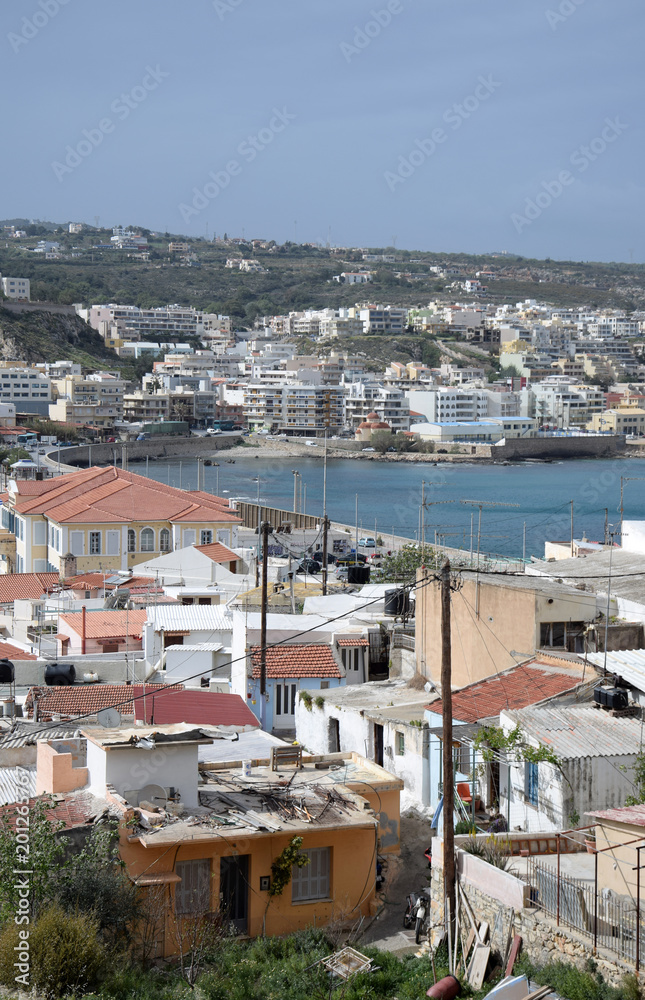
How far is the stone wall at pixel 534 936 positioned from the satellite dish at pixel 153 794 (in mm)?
1376

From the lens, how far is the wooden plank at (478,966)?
4.71 meters

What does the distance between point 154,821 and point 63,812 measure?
16.2 inches

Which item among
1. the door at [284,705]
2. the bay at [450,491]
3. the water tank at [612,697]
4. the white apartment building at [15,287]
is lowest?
the bay at [450,491]

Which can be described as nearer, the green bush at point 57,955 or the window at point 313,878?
the green bush at point 57,955

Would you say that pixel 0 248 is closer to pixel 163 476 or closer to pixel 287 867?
pixel 163 476

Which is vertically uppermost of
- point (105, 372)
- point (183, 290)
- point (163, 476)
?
point (183, 290)

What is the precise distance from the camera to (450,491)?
5372 centimetres

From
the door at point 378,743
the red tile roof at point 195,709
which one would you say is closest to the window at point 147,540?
the red tile roof at point 195,709

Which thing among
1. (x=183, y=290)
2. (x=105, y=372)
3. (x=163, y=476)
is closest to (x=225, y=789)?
(x=163, y=476)

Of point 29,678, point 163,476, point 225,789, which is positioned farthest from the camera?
point 163,476

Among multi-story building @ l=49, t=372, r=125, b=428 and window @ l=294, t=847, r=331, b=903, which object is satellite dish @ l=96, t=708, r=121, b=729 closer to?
window @ l=294, t=847, r=331, b=903

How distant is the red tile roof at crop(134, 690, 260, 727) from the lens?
7693mm

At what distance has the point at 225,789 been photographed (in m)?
6.00

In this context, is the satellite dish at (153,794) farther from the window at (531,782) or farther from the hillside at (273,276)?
the hillside at (273,276)
